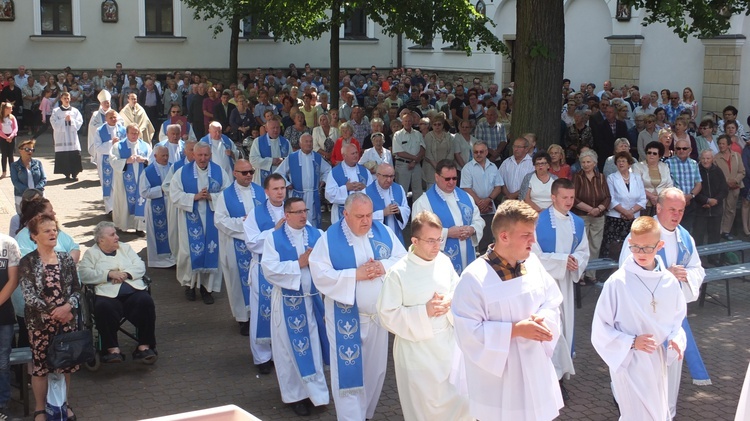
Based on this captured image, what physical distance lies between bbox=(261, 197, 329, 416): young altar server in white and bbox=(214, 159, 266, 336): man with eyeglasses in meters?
2.03

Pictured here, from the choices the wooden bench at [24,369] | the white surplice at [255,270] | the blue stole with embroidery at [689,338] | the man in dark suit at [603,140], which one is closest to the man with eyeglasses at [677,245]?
the blue stole with embroidery at [689,338]

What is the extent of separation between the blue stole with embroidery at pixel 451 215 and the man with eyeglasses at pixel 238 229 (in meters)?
1.88

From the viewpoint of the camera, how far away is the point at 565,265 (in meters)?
8.21

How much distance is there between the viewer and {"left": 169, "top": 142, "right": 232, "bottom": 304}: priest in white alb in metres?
11.3

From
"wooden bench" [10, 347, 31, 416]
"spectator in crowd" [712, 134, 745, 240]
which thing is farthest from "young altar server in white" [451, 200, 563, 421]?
"spectator in crowd" [712, 134, 745, 240]

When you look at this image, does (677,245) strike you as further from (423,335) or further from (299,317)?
(299,317)

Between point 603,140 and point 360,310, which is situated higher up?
point 603,140

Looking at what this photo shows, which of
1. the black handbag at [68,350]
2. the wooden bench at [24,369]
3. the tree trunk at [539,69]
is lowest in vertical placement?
the wooden bench at [24,369]

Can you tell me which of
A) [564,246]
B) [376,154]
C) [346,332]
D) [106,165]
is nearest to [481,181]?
[376,154]

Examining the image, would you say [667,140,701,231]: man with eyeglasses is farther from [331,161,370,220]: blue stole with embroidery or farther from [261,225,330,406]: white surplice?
[261,225,330,406]: white surplice

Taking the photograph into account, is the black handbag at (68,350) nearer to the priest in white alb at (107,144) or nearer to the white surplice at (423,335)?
the white surplice at (423,335)

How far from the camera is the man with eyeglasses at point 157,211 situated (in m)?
12.7

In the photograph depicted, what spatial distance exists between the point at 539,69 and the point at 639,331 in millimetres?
6751

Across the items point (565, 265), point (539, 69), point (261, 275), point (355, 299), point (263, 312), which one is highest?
point (539, 69)
